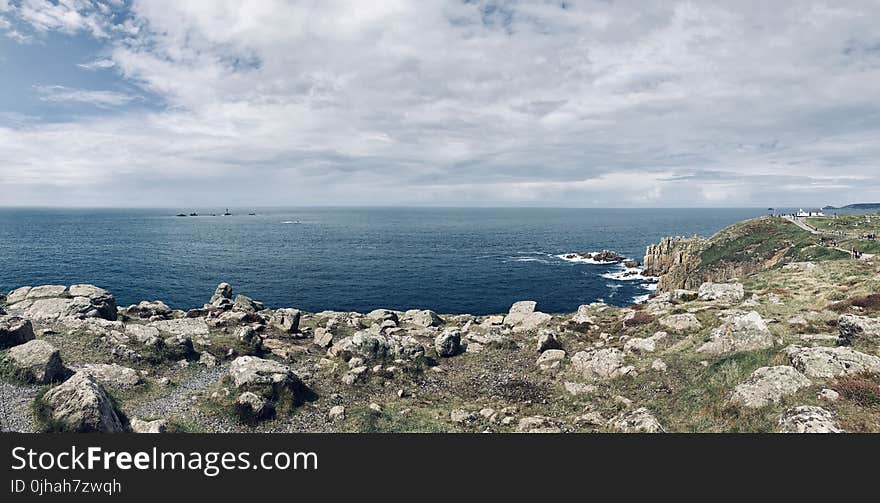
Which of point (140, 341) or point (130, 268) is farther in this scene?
point (130, 268)

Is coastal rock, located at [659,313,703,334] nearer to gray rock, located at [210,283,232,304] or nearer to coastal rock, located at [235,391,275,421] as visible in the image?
coastal rock, located at [235,391,275,421]

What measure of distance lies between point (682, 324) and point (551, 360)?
13149 millimetres

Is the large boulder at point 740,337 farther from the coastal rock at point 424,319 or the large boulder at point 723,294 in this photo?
the coastal rock at point 424,319

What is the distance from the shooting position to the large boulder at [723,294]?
46.8 meters

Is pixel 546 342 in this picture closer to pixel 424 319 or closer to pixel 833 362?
pixel 833 362

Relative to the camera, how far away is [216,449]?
17156 mm

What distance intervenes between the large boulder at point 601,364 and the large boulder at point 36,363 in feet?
124

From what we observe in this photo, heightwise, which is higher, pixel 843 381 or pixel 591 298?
pixel 843 381

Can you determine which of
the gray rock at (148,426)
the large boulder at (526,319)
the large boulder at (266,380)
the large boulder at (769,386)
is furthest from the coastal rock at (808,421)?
the gray rock at (148,426)

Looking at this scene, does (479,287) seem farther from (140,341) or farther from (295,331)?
(140,341)

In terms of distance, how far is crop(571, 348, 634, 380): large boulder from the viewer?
3282 centimetres

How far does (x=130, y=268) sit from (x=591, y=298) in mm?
126952

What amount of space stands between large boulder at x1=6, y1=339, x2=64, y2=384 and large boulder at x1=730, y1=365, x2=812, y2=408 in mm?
42747

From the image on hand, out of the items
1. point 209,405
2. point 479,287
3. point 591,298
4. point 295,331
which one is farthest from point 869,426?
point 479,287
